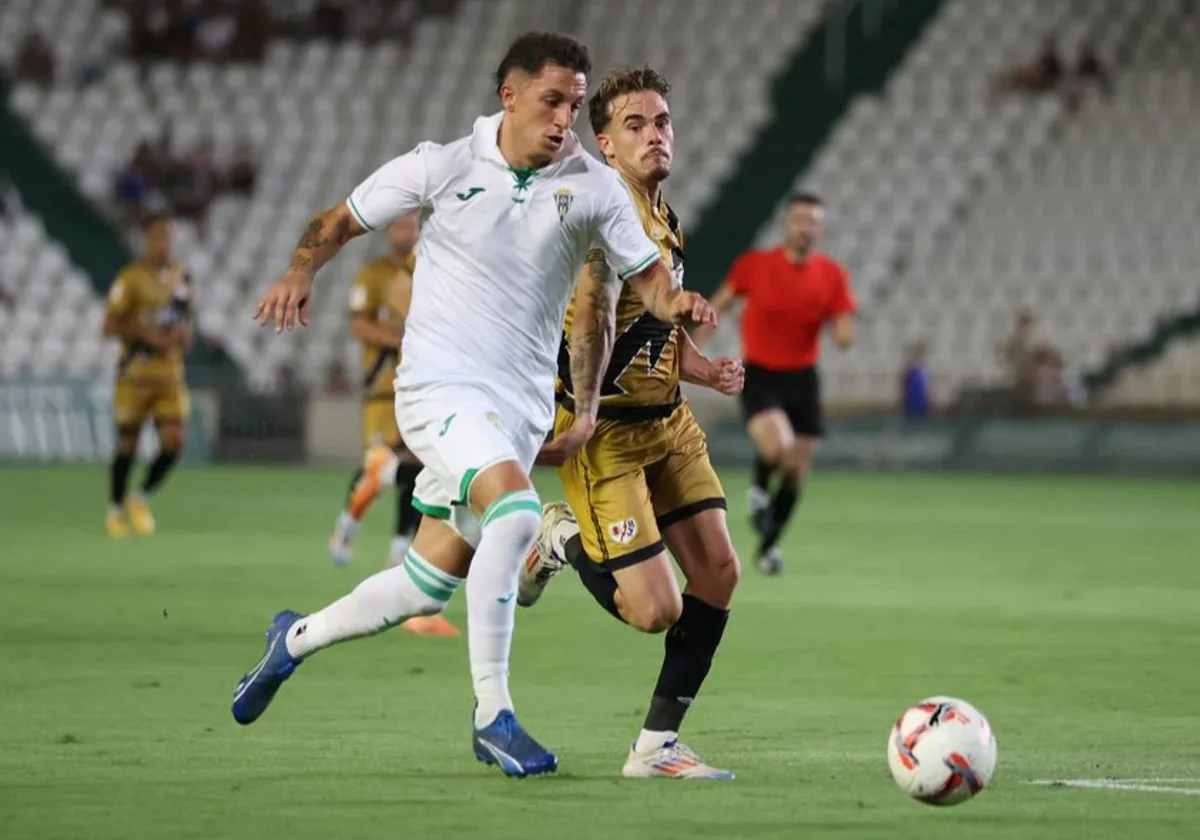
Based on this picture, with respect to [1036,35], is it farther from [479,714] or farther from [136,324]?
[479,714]

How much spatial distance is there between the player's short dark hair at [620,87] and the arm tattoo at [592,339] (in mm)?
574

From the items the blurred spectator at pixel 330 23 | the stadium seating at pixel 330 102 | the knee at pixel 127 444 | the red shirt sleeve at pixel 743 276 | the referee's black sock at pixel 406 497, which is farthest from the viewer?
the blurred spectator at pixel 330 23

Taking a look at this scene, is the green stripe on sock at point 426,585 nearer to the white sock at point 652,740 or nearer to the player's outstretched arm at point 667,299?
the white sock at point 652,740

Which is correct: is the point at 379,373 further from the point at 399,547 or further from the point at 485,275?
the point at 485,275

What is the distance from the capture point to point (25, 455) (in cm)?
2962

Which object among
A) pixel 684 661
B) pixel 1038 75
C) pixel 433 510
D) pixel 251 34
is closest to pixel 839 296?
pixel 684 661

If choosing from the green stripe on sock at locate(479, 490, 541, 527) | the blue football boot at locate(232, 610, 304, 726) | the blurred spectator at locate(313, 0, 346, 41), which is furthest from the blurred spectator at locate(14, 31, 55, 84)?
the green stripe on sock at locate(479, 490, 541, 527)

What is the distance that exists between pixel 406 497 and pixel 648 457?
17.5 feet

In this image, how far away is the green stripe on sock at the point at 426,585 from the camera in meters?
7.22

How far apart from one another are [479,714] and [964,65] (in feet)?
93.6

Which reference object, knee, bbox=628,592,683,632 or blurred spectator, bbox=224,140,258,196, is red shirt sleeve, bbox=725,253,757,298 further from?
blurred spectator, bbox=224,140,258,196

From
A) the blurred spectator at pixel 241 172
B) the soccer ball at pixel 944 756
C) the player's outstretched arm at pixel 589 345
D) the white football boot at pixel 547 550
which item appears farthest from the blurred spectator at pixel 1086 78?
the soccer ball at pixel 944 756

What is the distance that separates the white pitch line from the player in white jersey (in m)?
1.76

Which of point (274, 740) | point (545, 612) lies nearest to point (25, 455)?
point (545, 612)
